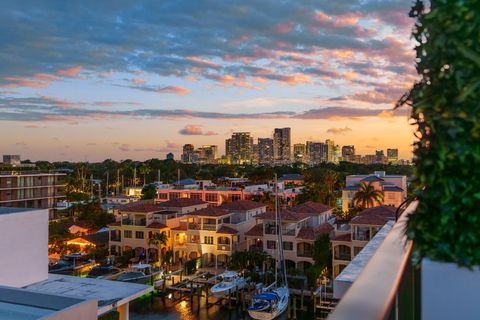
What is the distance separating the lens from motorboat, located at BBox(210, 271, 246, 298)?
2391cm

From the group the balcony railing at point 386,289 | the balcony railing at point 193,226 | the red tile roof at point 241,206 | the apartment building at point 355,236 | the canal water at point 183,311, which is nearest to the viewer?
the balcony railing at point 386,289

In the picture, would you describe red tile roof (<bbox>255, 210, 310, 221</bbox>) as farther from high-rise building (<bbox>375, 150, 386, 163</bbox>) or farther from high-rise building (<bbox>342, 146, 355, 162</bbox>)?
high-rise building (<bbox>342, 146, 355, 162</bbox>)

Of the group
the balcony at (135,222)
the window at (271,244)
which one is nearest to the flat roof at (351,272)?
the window at (271,244)

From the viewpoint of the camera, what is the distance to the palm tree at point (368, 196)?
113 ft

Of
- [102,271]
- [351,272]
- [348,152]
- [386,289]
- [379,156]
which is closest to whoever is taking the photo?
[386,289]

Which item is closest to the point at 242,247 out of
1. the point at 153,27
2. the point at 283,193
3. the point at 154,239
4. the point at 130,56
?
the point at 154,239

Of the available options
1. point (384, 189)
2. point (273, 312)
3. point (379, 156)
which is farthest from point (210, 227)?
point (379, 156)

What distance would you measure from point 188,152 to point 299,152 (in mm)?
42294

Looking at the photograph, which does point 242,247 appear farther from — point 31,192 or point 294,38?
point 31,192

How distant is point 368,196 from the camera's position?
113 ft

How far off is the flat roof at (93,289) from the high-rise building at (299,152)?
484ft

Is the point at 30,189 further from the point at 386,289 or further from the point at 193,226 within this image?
the point at 386,289

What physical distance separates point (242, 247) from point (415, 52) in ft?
95.7

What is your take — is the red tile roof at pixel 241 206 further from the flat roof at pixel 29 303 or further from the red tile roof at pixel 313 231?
the flat roof at pixel 29 303
